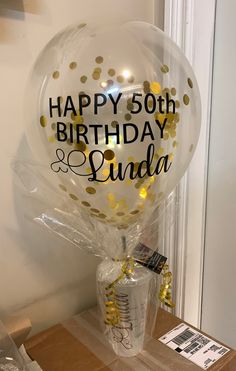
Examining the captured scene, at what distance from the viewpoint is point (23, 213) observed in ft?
2.58

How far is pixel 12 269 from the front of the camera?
789mm

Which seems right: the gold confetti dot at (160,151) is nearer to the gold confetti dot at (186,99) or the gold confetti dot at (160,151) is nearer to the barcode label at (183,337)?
the gold confetti dot at (186,99)

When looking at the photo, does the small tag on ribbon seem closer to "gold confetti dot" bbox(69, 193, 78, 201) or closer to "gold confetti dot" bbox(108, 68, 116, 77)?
"gold confetti dot" bbox(69, 193, 78, 201)

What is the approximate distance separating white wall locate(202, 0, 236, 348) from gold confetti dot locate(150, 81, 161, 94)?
54 centimetres

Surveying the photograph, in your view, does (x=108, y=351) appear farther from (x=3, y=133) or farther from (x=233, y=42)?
(x=233, y=42)

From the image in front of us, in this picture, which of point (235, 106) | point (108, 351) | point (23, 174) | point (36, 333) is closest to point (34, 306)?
point (36, 333)

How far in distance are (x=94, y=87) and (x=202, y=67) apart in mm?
561

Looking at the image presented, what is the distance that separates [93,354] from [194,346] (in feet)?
0.72

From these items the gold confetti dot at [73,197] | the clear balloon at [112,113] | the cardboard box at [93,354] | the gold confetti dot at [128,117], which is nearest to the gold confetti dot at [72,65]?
the clear balloon at [112,113]

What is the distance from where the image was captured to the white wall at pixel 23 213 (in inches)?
27.5

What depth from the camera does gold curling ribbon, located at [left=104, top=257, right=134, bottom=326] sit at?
2.27ft

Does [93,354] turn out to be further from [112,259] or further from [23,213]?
[23,213]

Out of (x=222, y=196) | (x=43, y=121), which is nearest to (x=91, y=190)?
(x=43, y=121)

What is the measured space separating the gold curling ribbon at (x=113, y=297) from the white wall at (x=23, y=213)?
0.68 feet
